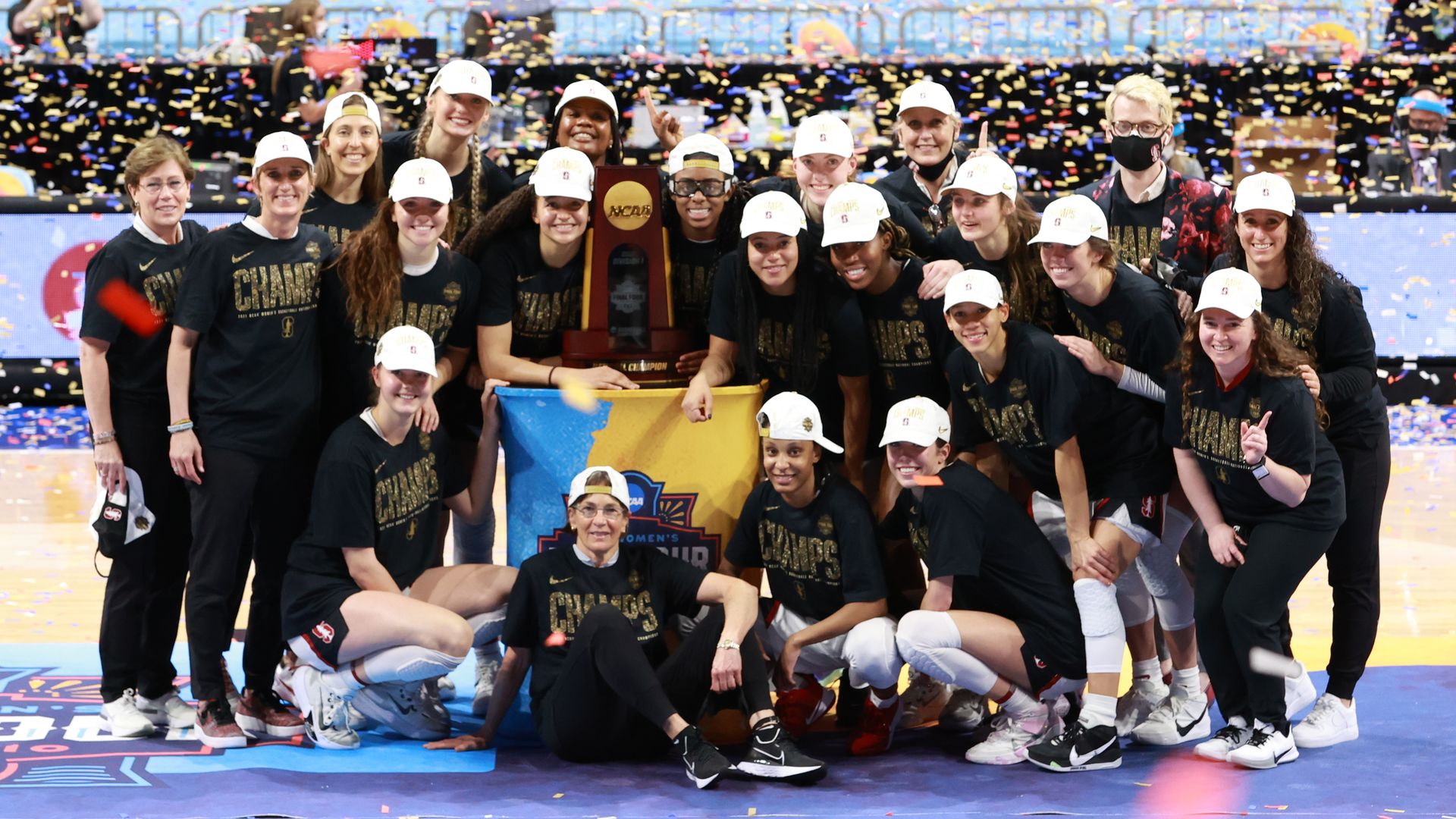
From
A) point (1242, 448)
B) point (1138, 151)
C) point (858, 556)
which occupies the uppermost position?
point (1138, 151)

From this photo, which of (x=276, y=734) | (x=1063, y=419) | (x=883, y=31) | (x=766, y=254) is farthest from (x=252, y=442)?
(x=883, y=31)

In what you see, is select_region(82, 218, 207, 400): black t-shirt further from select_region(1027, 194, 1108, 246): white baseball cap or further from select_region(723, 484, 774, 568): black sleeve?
select_region(1027, 194, 1108, 246): white baseball cap

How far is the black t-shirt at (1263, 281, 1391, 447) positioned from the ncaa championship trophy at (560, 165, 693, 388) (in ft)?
6.33

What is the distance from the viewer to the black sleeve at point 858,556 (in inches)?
204

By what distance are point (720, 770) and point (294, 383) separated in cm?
184

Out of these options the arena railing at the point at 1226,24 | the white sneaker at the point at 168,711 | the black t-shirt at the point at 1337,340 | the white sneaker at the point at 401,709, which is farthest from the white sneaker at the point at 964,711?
the arena railing at the point at 1226,24

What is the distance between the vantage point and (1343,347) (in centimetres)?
511

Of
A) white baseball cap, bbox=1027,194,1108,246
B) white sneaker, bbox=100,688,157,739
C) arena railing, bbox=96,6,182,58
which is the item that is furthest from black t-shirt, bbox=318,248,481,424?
arena railing, bbox=96,6,182,58

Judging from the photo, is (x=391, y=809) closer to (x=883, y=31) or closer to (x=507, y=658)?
(x=507, y=658)

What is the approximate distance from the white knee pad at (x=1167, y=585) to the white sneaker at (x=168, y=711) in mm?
3128

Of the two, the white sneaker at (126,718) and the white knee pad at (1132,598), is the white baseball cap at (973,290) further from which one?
the white sneaker at (126,718)

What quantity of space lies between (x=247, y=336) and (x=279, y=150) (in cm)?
60

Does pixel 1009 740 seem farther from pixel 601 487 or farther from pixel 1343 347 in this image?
pixel 1343 347

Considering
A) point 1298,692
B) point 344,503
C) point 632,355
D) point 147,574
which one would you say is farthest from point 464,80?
point 1298,692
